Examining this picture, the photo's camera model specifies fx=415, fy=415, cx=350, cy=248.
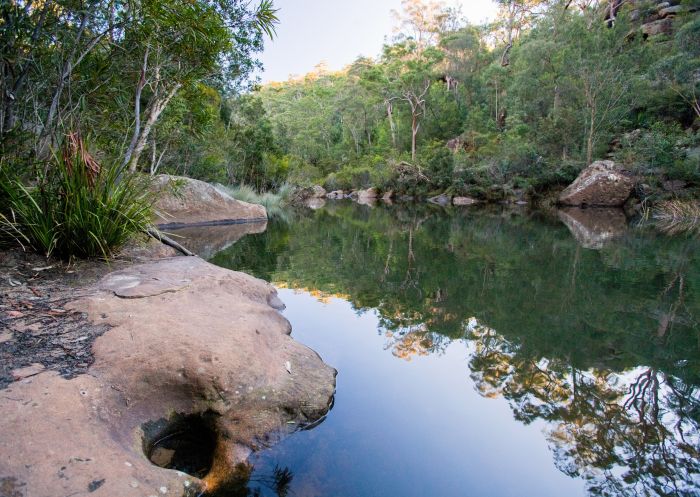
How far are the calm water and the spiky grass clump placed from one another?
77.8 inches

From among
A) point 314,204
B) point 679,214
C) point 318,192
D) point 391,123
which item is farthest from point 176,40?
point 391,123

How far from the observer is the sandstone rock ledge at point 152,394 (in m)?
1.49

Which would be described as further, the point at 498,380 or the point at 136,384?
the point at 498,380

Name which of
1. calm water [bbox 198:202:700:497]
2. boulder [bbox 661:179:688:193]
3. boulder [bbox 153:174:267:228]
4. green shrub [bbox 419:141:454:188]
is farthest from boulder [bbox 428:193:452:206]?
calm water [bbox 198:202:700:497]

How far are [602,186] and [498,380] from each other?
2048 cm

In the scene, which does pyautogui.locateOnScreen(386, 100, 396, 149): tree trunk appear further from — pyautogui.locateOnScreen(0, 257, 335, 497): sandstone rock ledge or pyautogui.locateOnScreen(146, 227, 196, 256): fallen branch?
pyautogui.locateOnScreen(0, 257, 335, 497): sandstone rock ledge

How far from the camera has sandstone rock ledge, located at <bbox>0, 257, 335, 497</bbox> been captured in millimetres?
1487

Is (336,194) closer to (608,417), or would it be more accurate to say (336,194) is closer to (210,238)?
(210,238)

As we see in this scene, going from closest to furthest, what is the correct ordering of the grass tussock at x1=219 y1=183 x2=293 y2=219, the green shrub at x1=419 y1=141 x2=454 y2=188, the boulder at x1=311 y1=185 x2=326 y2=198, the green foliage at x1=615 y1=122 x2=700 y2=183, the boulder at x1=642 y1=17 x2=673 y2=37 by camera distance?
the grass tussock at x1=219 y1=183 x2=293 y2=219 < the green foliage at x1=615 y1=122 x2=700 y2=183 < the boulder at x1=642 y1=17 x2=673 y2=37 < the green shrub at x1=419 y1=141 x2=454 y2=188 < the boulder at x1=311 y1=185 x2=326 y2=198

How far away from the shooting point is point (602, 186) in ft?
64.8

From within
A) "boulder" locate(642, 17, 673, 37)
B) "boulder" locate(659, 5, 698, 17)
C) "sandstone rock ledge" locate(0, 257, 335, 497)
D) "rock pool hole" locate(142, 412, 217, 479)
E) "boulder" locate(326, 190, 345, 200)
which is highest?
"boulder" locate(659, 5, 698, 17)

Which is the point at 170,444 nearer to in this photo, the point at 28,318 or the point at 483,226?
the point at 28,318

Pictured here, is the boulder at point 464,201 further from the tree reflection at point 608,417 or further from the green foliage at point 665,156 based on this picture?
the tree reflection at point 608,417

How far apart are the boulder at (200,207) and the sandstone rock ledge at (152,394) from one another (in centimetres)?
949
